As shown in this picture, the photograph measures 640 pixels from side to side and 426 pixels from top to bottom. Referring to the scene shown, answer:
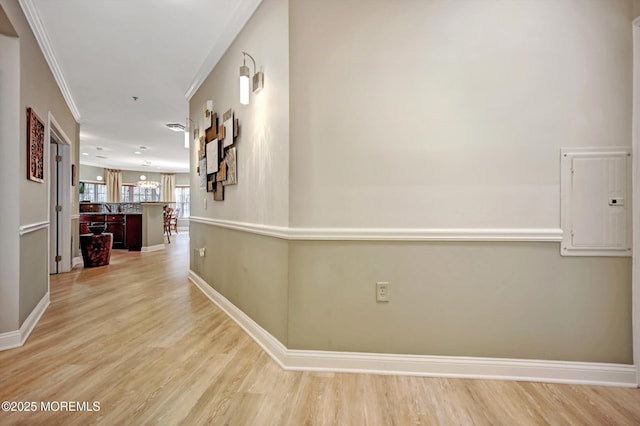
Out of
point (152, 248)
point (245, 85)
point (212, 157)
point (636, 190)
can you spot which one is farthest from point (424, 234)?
point (152, 248)

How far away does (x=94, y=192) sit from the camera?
11.6 metres

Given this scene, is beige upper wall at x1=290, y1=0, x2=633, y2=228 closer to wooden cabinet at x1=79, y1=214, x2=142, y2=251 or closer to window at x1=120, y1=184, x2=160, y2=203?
wooden cabinet at x1=79, y1=214, x2=142, y2=251

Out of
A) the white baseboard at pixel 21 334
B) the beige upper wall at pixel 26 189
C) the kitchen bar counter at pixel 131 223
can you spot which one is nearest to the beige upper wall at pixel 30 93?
the beige upper wall at pixel 26 189

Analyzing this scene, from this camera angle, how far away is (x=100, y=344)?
2.21m

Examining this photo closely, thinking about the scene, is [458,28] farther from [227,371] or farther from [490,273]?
[227,371]

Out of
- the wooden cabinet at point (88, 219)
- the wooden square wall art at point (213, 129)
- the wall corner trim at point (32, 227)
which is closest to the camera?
the wall corner trim at point (32, 227)

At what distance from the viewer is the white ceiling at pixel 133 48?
2473 mm

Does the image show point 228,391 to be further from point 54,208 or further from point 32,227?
point 54,208

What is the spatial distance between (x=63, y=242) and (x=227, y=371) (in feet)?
14.2

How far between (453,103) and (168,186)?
13551 mm

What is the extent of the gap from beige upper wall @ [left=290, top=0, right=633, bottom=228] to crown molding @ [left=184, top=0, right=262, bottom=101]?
75cm

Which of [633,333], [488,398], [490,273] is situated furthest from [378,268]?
[633,333]

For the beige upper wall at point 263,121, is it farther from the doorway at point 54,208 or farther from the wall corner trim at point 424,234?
the doorway at point 54,208

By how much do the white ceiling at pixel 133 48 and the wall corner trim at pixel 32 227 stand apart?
5.58 ft
